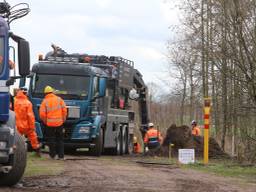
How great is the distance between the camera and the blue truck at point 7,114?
10.6m

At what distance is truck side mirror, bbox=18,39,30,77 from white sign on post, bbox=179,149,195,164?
8.00 m

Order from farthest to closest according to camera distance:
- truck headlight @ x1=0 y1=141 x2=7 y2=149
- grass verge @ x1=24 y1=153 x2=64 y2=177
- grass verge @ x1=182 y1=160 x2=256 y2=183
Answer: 1. grass verge @ x1=182 y1=160 x2=256 y2=183
2. grass verge @ x1=24 y1=153 x2=64 y2=177
3. truck headlight @ x1=0 y1=141 x2=7 y2=149

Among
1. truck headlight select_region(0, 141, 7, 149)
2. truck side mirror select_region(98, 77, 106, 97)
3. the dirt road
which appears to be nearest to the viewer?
truck headlight select_region(0, 141, 7, 149)

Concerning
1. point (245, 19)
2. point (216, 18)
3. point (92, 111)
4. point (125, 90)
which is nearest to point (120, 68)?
point (125, 90)

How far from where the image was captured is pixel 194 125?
1113 inches

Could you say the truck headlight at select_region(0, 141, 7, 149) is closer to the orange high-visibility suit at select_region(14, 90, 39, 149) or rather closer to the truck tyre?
the truck tyre

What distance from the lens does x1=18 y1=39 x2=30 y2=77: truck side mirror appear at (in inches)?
425

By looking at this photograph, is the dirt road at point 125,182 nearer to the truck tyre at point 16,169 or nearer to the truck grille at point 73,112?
the truck tyre at point 16,169

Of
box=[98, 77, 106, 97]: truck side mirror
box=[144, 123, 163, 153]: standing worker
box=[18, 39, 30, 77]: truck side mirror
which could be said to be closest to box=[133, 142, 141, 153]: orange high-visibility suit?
box=[144, 123, 163, 153]: standing worker

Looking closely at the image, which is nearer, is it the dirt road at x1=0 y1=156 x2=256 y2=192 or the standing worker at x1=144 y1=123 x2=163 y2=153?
the dirt road at x1=0 y1=156 x2=256 y2=192

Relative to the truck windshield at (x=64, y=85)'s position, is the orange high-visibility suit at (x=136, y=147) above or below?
below

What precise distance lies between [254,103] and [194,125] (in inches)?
370

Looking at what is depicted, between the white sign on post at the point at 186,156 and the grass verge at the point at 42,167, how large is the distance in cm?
338

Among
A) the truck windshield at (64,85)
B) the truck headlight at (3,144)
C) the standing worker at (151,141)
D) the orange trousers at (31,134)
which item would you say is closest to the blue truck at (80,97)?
the truck windshield at (64,85)
